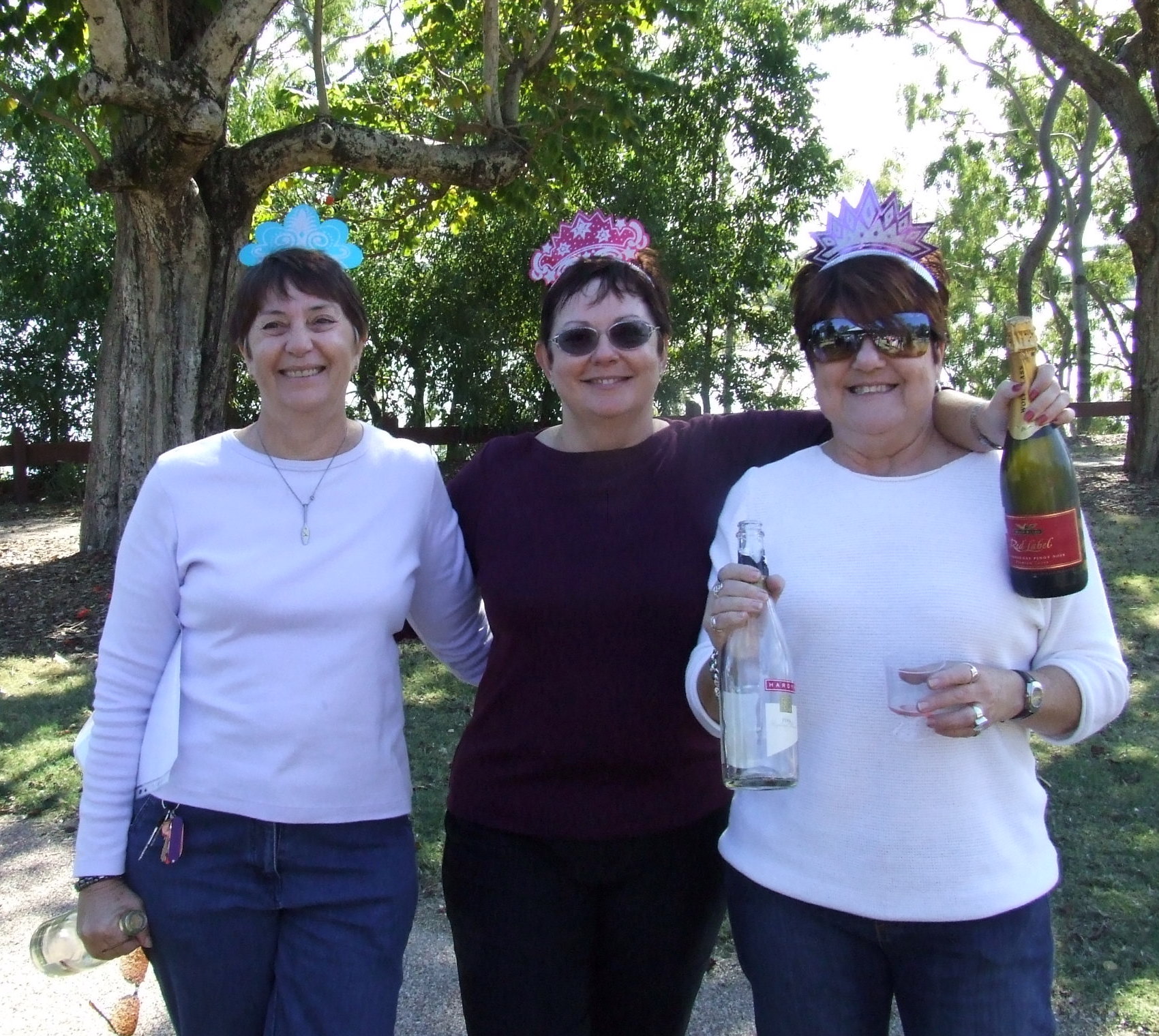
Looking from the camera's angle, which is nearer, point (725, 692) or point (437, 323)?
point (725, 692)

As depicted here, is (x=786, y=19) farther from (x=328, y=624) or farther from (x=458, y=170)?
(x=328, y=624)

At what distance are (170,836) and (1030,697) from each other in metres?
1.74

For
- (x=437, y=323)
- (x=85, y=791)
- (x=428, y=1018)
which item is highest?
(x=437, y=323)

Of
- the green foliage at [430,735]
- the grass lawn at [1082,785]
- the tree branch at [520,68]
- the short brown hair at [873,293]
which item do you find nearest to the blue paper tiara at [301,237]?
the short brown hair at [873,293]

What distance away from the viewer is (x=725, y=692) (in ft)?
6.77

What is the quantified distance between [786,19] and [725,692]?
60.6 ft

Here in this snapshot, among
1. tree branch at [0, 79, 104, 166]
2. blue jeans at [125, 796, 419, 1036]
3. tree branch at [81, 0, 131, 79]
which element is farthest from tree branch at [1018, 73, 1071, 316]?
blue jeans at [125, 796, 419, 1036]

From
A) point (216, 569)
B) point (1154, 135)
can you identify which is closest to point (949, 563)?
point (216, 569)

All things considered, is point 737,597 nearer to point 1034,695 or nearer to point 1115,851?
point 1034,695

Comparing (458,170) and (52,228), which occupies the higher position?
(52,228)

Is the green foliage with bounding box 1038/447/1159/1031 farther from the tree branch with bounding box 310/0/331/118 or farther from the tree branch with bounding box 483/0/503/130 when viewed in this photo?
the tree branch with bounding box 310/0/331/118

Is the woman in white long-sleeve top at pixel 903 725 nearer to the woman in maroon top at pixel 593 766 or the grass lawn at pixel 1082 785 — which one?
the woman in maroon top at pixel 593 766

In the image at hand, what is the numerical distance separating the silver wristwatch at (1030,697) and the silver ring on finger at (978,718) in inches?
3.5

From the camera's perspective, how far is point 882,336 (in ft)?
6.80
